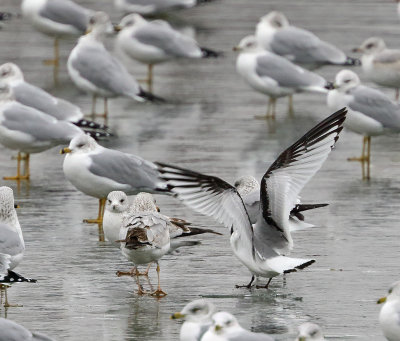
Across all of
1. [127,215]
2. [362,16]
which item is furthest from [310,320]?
[362,16]

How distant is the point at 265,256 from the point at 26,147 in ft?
15.0

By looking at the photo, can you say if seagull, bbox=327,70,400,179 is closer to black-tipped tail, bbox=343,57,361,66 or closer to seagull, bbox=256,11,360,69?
seagull, bbox=256,11,360,69

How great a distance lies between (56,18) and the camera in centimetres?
2009

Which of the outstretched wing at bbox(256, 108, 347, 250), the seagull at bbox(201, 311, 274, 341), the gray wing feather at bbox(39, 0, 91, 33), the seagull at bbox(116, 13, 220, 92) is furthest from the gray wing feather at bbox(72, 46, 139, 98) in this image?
the seagull at bbox(201, 311, 274, 341)

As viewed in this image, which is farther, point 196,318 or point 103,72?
point 103,72

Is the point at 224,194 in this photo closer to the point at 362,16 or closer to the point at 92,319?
the point at 92,319

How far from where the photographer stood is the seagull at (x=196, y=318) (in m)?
7.31

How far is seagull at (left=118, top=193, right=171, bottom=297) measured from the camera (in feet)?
29.0

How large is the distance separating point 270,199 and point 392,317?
5.95ft

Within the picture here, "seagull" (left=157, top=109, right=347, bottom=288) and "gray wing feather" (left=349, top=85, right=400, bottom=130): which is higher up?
"seagull" (left=157, top=109, right=347, bottom=288)

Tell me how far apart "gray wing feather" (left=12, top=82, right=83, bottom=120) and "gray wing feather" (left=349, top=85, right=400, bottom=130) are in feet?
9.86

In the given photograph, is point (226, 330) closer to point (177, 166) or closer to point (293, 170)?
point (293, 170)

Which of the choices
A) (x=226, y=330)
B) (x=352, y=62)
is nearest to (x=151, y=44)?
(x=352, y=62)

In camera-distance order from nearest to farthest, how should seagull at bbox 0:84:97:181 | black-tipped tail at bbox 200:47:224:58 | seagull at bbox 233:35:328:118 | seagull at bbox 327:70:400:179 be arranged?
seagull at bbox 0:84:97:181 → seagull at bbox 327:70:400:179 → seagull at bbox 233:35:328:118 → black-tipped tail at bbox 200:47:224:58
